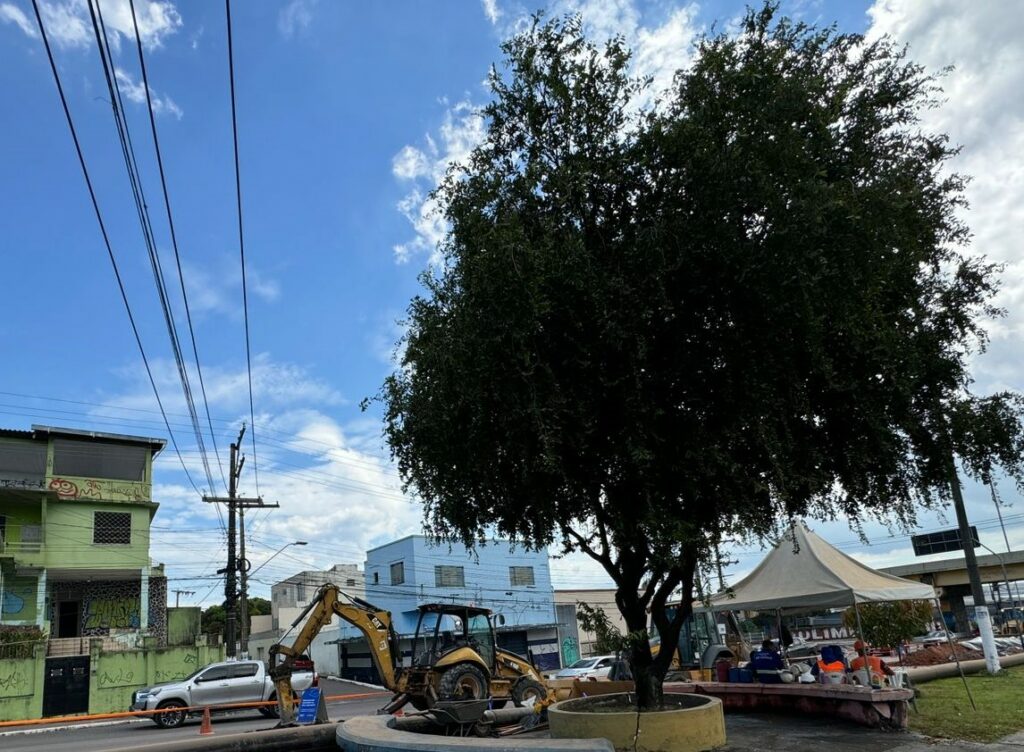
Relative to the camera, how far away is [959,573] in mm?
62062

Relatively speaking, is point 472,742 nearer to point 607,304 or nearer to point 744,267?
point 607,304

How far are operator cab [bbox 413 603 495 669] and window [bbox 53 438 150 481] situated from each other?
24697 mm

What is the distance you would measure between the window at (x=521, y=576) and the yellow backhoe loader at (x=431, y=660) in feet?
104

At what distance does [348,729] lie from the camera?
22.2 ft

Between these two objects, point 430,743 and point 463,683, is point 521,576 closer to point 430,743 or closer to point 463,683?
point 463,683

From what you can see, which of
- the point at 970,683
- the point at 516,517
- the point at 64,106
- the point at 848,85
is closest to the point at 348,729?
the point at 516,517

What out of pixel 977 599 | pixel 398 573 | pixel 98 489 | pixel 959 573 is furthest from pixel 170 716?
pixel 959 573

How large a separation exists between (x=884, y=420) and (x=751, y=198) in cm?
354

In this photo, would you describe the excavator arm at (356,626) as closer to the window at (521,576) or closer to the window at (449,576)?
the window at (449,576)

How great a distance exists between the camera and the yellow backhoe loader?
15055 mm

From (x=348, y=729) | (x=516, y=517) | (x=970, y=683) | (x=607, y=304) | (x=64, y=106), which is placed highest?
(x=64, y=106)

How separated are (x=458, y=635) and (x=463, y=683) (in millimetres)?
1320

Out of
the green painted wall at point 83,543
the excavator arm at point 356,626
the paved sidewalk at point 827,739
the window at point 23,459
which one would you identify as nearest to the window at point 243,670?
the excavator arm at point 356,626

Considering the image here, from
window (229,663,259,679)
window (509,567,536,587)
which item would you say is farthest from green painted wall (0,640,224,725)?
window (509,567,536,587)
